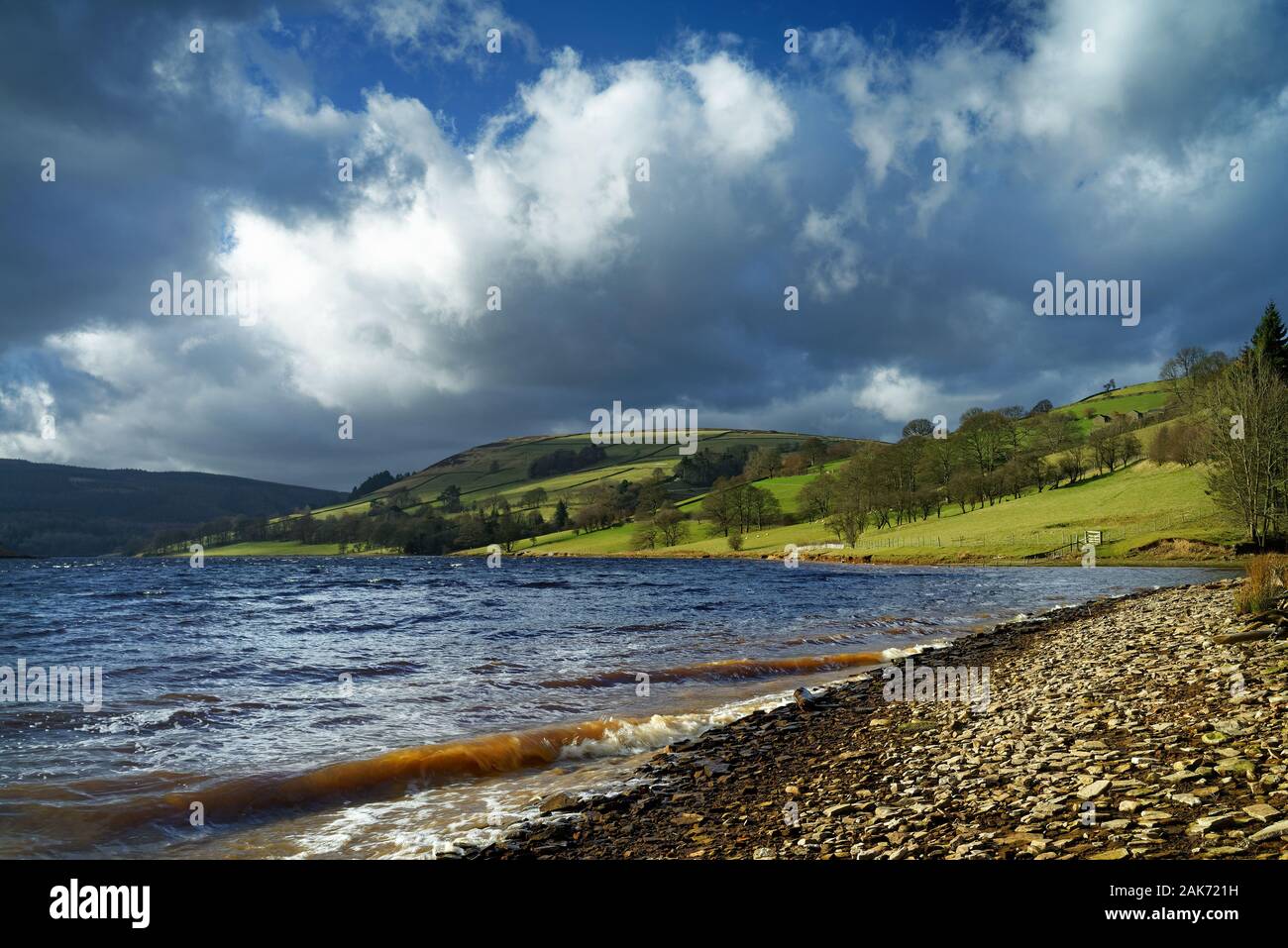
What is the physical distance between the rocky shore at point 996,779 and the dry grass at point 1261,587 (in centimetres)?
202

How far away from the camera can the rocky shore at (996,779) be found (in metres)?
5.93

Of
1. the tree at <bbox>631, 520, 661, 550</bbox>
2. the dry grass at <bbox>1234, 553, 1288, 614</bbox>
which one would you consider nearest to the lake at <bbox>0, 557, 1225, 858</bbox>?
the dry grass at <bbox>1234, 553, 1288, 614</bbox>

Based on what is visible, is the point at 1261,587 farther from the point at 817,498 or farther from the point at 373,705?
the point at 817,498

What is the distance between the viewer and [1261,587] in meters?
16.3

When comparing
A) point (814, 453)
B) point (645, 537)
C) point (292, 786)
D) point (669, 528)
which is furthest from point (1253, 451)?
point (814, 453)

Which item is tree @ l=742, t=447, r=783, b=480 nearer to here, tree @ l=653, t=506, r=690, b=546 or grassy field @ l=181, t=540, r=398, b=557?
tree @ l=653, t=506, r=690, b=546

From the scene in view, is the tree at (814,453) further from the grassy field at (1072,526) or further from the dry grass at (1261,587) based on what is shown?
the dry grass at (1261,587)

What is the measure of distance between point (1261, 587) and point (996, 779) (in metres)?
13.5

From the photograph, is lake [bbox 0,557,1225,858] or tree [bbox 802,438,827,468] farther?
tree [bbox 802,438,827,468]

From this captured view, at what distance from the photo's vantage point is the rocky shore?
234 inches

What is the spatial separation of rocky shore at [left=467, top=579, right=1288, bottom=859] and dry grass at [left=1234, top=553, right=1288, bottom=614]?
202 cm

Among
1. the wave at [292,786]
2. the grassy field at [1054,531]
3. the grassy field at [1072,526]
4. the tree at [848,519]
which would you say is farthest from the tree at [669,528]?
the wave at [292,786]
